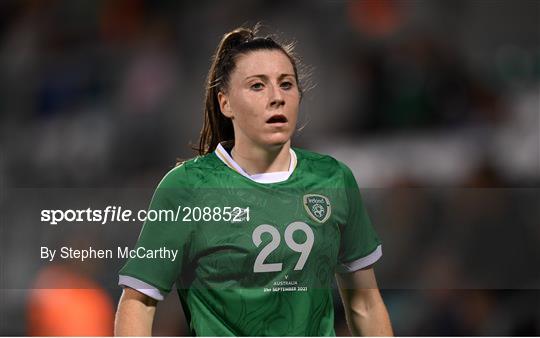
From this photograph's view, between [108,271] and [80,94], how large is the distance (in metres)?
2.68

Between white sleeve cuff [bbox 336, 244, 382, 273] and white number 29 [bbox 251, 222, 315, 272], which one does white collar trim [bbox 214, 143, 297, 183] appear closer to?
white number 29 [bbox 251, 222, 315, 272]

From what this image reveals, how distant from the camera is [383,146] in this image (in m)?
5.61

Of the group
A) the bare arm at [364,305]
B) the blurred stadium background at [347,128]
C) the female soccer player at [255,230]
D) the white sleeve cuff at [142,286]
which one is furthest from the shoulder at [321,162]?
the blurred stadium background at [347,128]

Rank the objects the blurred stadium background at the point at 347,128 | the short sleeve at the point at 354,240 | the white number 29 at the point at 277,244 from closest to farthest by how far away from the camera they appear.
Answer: the white number 29 at the point at 277,244 < the short sleeve at the point at 354,240 < the blurred stadium background at the point at 347,128

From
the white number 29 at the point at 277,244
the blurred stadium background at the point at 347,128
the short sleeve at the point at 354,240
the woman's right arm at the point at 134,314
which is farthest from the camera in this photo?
the blurred stadium background at the point at 347,128

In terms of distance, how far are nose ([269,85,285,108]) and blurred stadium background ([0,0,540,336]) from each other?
5.93 feet

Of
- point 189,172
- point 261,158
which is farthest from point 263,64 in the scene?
point 189,172

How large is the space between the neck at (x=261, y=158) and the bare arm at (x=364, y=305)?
1.48 ft

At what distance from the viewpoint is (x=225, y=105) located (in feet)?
10.1

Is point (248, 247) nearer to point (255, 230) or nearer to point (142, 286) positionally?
point (255, 230)

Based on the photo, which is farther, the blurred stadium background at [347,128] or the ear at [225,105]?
the blurred stadium background at [347,128]

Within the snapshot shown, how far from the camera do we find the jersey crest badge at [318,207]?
2955 millimetres

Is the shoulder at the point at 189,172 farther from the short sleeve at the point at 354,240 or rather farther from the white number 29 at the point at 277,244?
the short sleeve at the point at 354,240

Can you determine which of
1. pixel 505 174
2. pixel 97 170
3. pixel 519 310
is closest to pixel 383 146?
pixel 505 174
